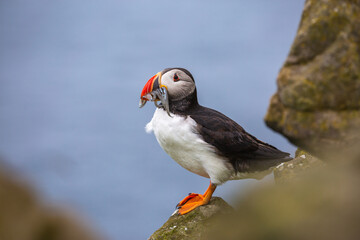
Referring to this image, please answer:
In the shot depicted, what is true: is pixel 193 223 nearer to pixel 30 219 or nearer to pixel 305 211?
pixel 30 219

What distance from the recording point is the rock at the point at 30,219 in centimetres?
329

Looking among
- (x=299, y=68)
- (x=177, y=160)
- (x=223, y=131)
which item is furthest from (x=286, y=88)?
(x=177, y=160)

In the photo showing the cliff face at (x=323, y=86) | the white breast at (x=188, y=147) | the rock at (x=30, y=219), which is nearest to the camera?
the rock at (x=30, y=219)

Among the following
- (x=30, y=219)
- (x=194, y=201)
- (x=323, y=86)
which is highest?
(x=323, y=86)

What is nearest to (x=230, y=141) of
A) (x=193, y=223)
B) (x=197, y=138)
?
A: (x=197, y=138)

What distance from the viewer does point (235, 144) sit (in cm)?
642

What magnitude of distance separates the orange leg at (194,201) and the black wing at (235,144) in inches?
18.3

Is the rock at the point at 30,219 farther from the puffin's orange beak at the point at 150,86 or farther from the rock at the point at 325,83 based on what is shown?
the puffin's orange beak at the point at 150,86

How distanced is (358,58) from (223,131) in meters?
2.71

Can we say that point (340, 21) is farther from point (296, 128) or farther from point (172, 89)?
point (172, 89)

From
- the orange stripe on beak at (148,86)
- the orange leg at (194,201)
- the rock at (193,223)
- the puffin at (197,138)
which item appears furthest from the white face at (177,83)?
the rock at (193,223)

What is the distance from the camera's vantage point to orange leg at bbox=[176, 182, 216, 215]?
21.0ft

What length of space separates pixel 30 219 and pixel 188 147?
3209 mm

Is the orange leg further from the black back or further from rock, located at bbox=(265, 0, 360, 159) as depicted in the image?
rock, located at bbox=(265, 0, 360, 159)
